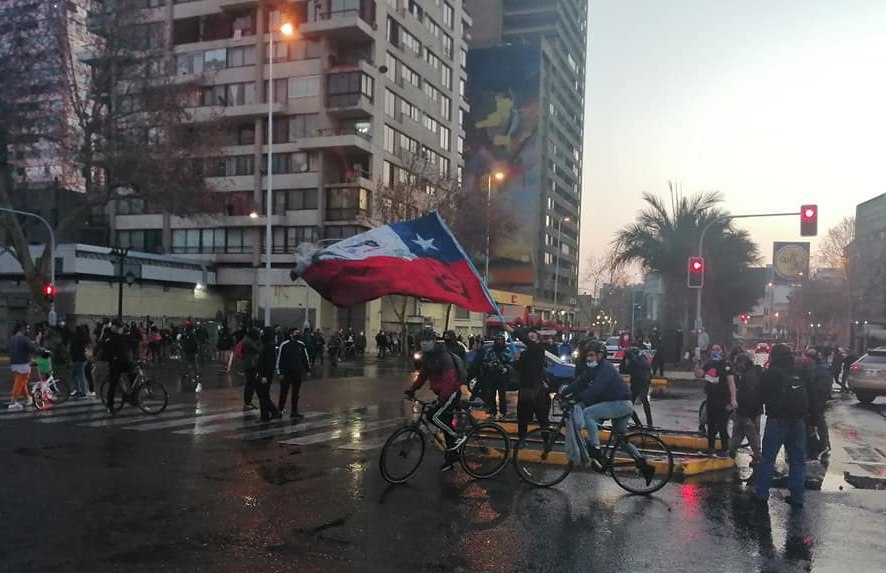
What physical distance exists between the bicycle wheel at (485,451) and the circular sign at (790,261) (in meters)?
22.2

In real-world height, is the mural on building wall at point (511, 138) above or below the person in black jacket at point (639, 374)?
above

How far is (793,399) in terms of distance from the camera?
8297mm

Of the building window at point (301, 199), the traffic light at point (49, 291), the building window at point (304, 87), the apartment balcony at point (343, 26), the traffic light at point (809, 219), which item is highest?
the apartment balcony at point (343, 26)

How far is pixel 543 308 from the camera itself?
324 feet

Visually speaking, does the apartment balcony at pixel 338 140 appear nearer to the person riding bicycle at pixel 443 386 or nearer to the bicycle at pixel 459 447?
the person riding bicycle at pixel 443 386

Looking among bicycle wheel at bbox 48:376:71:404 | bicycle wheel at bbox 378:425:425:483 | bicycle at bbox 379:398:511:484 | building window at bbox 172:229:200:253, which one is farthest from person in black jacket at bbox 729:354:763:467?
building window at bbox 172:229:200:253

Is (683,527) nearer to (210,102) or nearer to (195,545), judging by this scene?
(195,545)

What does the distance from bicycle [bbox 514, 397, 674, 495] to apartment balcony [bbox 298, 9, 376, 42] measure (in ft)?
142

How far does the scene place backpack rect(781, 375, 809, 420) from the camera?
8281 mm

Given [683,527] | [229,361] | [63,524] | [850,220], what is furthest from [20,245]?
[850,220]

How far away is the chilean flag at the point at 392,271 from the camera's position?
11953mm

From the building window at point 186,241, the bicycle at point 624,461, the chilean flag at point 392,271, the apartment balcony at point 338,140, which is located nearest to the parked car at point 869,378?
the chilean flag at point 392,271

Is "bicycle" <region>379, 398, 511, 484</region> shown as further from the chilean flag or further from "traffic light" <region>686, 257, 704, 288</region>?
"traffic light" <region>686, 257, 704, 288</region>

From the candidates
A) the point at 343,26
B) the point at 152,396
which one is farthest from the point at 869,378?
the point at 343,26
